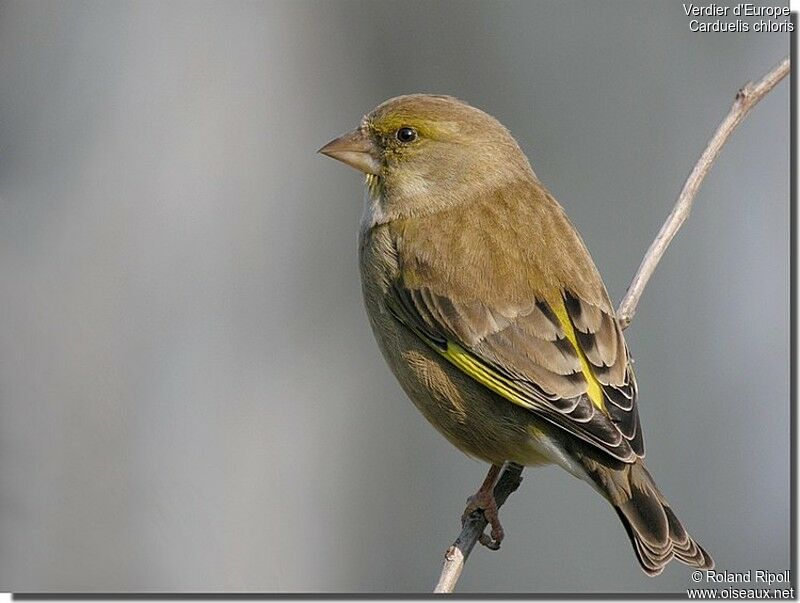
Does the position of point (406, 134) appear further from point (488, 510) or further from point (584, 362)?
point (488, 510)

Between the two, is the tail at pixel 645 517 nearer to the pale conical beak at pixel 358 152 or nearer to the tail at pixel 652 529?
the tail at pixel 652 529

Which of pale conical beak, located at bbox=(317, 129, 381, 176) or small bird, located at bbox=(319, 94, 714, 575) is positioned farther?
pale conical beak, located at bbox=(317, 129, 381, 176)

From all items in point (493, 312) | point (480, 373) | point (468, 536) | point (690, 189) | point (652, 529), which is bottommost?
point (468, 536)

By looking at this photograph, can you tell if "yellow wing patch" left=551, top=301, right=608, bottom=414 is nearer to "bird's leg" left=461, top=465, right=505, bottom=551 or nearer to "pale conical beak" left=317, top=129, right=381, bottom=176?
"bird's leg" left=461, top=465, right=505, bottom=551

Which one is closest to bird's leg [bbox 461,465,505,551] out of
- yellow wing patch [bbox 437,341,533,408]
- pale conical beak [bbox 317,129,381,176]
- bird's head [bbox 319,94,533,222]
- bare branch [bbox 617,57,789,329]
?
yellow wing patch [bbox 437,341,533,408]

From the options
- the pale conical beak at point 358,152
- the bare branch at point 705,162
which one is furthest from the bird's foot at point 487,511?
the pale conical beak at point 358,152

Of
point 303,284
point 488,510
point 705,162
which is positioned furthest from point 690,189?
point 303,284
